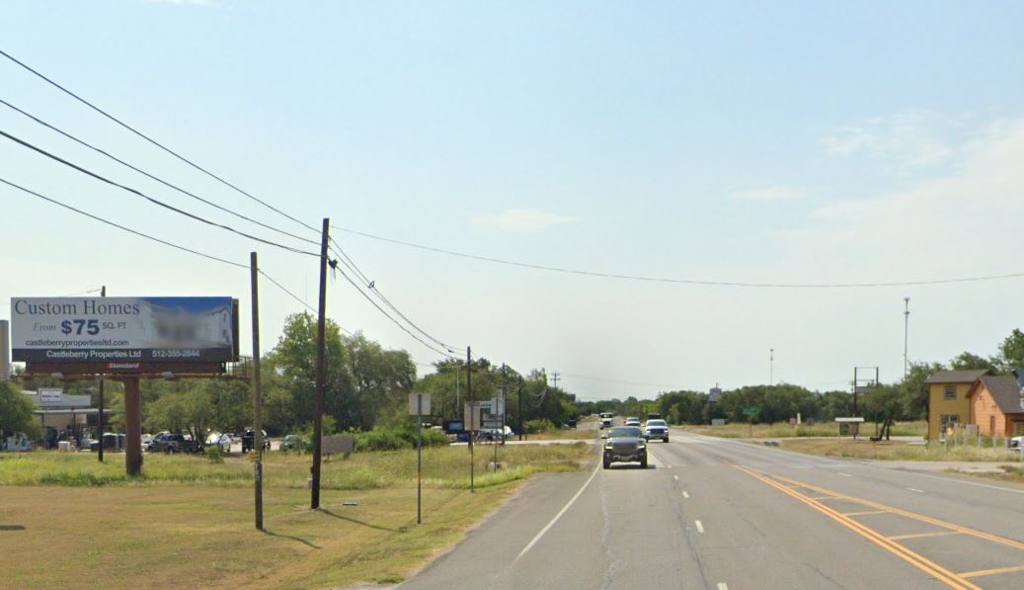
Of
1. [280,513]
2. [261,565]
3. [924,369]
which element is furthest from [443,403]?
[261,565]

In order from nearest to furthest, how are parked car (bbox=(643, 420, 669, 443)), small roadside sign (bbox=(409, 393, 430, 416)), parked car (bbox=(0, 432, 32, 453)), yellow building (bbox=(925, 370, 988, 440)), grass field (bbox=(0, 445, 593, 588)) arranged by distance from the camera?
1. grass field (bbox=(0, 445, 593, 588))
2. small roadside sign (bbox=(409, 393, 430, 416))
3. parked car (bbox=(643, 420, 669, 443))
4. yellow building (bbox=(925, 370, 988, 440))
5. parked car (bbox=(0, 432, 32, 453))

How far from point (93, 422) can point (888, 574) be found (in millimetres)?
131489

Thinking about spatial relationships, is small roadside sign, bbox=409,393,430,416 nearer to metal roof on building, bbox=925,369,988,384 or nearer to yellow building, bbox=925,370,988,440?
yellow building, bbox=925,370,988,440

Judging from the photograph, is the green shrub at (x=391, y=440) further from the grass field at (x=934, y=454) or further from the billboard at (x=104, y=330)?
the grass field at (x=934, y=454)

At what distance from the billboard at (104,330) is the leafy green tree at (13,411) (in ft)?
122

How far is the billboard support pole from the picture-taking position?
55062 millimetres

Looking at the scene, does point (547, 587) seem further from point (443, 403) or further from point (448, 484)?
point (443, 403)

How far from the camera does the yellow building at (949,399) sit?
91.6 meters

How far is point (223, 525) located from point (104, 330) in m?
33.6

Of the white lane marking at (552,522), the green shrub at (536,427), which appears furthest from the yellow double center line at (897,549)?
the green shrub at (536,427)

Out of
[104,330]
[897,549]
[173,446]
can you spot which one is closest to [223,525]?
[897,549]

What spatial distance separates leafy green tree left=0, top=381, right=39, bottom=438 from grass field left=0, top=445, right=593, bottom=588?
43600mm

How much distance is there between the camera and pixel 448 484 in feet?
139

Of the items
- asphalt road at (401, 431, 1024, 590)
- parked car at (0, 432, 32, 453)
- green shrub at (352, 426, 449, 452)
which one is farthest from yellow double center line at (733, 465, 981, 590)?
parked car at (0, 432, 32, 453)
